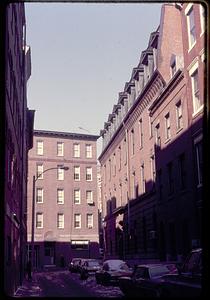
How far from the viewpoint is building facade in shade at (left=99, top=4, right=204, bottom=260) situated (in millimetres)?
22328

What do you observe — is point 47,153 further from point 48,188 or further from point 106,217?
point 106,217

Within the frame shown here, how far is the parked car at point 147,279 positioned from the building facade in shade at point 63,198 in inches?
1773

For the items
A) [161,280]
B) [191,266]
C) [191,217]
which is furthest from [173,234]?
[191,266]

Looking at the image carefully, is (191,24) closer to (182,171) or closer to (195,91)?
(195,91)


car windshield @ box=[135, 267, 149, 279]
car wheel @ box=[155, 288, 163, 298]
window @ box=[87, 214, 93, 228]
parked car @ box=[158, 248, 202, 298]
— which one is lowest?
car wheel @ box=[155, 288, 163, 298]

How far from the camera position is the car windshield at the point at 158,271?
13414 mm

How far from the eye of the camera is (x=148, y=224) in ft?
104

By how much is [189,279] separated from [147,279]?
4.13m

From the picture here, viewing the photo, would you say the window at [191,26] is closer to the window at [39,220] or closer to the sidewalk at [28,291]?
the sidewalk at [28,291]

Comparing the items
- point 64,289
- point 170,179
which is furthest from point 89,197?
point 64,289

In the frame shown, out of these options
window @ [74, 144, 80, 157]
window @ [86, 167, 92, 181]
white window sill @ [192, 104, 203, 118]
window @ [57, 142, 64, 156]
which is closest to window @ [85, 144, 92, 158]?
window @ [74, 144, 80, 157]

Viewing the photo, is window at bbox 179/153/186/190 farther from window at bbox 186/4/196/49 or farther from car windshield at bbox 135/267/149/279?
car windshield at bbox 135/267/149/279

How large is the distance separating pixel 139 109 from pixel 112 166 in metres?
13.6

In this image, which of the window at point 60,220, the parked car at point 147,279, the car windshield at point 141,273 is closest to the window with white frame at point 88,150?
the window at point 60,220
